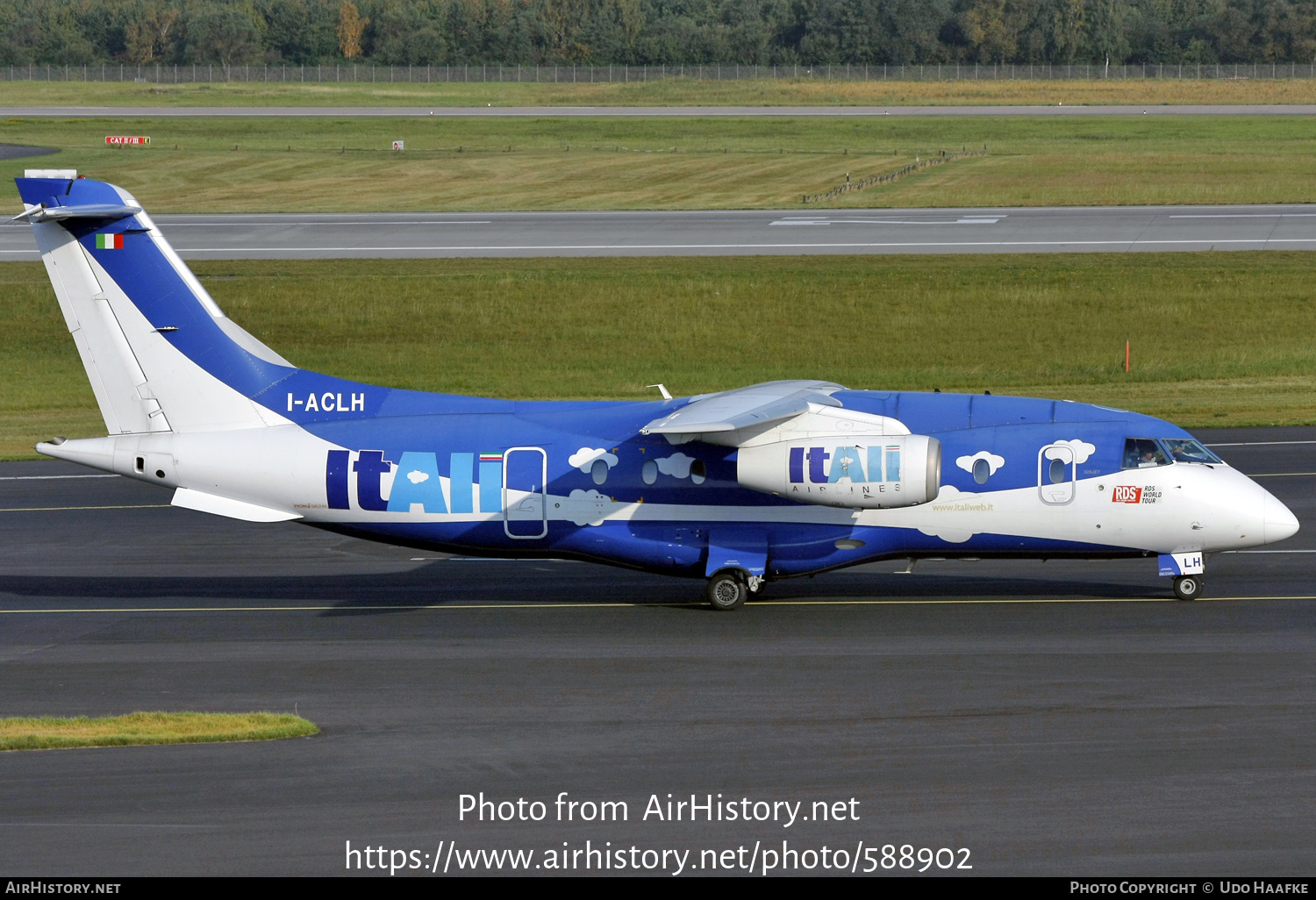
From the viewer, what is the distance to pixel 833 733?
1586 cm

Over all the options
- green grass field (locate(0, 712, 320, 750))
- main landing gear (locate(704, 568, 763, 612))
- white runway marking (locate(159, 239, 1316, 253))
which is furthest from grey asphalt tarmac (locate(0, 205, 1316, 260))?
green grass field (locate(0, 712, 320, 750))

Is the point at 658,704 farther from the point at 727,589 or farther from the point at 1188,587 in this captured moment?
the point at 1188,587

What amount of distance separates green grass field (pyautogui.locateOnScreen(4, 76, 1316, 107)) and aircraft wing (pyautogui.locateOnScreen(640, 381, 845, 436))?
9349cm

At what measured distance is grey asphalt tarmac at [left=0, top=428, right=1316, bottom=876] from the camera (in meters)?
13.2

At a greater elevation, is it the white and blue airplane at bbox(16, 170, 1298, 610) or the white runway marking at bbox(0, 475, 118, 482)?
the white and blue airplane at bbox(16, 170, 1298, 610)

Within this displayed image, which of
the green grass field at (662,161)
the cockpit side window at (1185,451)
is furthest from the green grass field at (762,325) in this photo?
the cockpit side window at (1185,451)

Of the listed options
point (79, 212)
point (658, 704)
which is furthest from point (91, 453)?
point (658, 704)

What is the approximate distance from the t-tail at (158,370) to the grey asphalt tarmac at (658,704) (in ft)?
7.72

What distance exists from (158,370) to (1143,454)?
14609 millimetres

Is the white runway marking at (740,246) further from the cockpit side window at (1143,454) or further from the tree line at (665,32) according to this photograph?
the tree line at (665,32)

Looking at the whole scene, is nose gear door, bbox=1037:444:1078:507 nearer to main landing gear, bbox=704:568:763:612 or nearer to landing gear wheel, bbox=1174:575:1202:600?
landing gear wheel, bbox=1174:575:1202:600

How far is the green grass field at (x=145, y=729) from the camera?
620 inches

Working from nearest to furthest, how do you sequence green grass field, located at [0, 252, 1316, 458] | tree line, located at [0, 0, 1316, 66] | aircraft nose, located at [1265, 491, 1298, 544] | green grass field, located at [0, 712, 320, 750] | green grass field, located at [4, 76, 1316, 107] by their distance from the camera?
green grass field, located at [0, 712, 320, 750], aircraft nose, located at [1265, 491, 1298, 544], green grass field, located at [0, 252, 1316, 458], green grass field, located at [4, 76, 1316, 107], tree line, located at [0, 0, 1316, 66]

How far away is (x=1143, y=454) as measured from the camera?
815 inches
